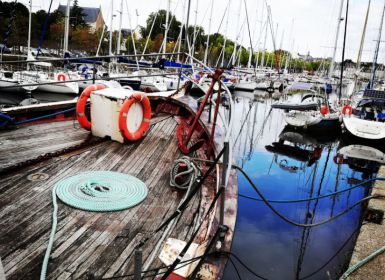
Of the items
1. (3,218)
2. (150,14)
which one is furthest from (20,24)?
(3,218)

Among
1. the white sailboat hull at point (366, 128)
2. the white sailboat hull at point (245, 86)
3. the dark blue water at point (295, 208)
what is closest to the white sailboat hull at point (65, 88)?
the dark blue water at point (295, 208)

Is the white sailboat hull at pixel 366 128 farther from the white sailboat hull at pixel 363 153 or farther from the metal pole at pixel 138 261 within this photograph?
the metal pole at pixel 138 261

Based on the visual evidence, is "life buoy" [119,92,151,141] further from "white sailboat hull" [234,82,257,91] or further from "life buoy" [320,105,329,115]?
"white sailboat hull" [234,82,257,91]

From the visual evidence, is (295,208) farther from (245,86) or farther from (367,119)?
(245,86)

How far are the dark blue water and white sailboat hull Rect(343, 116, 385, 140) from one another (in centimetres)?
119

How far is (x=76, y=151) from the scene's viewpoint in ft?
15.4

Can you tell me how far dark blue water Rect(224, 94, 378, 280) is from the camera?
5113mm

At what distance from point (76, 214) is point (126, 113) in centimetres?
212

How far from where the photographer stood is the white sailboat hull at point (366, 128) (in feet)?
45.0

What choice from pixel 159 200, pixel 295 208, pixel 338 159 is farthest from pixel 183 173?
pixel 338 159

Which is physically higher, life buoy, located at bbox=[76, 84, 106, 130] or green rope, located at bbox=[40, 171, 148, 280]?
life buoy, located at bbox=[76, 84, 106, 130]

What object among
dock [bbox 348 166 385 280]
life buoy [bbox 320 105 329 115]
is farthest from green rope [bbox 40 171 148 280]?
life buoy [bbox 320 105 329 115]

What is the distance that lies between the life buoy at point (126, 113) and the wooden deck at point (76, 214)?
0.20m

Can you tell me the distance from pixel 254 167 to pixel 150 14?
74765mm
